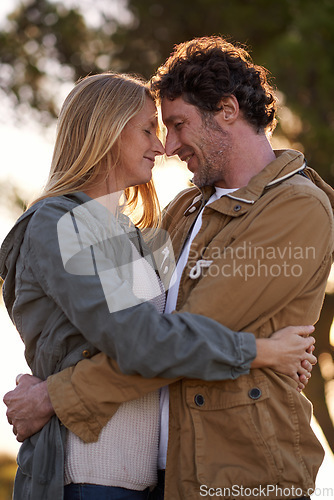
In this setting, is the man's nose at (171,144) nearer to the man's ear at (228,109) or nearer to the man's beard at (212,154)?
the man's beard at (212,154)

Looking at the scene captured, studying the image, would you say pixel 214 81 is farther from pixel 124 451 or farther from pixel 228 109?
pixel 124 451

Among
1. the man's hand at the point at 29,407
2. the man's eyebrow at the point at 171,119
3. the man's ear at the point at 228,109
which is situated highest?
the man's eyebrow at the point at 171,119

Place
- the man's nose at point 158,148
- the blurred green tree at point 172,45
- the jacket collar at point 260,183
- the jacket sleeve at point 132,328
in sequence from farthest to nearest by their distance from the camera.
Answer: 1. the blurred green tree at point 172,45
2. the man's nose at point 158,148
3. the jacket collar at point 260,183
4. the jacket sleeve at point 132,328

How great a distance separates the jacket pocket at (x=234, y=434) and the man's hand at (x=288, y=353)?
0.08 m

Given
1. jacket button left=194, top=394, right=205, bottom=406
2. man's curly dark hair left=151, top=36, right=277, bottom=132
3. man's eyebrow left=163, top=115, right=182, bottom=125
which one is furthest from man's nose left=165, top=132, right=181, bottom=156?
jacket button left=194, top=394, right=205, bottom=406

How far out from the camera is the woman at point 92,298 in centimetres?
200

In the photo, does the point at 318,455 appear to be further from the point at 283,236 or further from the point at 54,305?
the point at 54,305

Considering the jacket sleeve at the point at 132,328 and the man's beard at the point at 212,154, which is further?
the man's beard at the point at 212,154

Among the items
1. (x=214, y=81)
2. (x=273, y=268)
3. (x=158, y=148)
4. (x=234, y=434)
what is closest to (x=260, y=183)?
(x=273, y=268)

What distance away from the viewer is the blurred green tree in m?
5.44

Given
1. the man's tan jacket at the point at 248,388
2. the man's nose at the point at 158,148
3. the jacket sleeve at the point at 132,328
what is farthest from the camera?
the man's nose at the point at 158,148

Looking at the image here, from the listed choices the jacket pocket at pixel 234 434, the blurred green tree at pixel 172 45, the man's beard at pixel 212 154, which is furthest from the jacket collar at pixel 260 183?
the blurred green tree at pixel 172 45

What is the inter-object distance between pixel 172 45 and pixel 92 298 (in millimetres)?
4819

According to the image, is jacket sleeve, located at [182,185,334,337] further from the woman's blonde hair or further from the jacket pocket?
the woman's blonde hair
